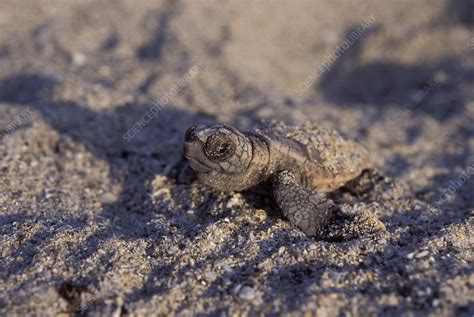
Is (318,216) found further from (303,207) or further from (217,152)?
(217,152)

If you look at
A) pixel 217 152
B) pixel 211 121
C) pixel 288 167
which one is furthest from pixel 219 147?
pixel 211 121

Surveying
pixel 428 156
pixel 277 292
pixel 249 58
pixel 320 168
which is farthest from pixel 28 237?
pixel 249 58

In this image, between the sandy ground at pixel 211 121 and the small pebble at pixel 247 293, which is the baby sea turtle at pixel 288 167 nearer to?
the sandy ground at pixel 211 121

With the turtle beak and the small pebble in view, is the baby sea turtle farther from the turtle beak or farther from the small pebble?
the small pebble

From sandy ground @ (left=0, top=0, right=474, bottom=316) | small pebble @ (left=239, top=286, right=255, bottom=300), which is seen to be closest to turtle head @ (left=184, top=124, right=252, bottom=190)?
sandy ground @ (left=0, top=0, right=474, bottom=316)

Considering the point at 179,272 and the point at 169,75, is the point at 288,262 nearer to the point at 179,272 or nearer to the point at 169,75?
the point at 179,272

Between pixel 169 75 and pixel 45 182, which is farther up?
pixel 169 75

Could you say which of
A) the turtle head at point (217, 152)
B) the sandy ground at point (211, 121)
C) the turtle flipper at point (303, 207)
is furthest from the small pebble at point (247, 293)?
the turtle head at point (217, 152)
